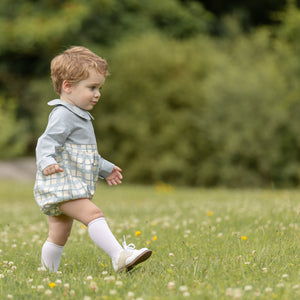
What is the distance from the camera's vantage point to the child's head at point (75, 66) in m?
4.27

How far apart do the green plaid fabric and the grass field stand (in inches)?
24.4

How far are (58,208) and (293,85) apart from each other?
19.6 m

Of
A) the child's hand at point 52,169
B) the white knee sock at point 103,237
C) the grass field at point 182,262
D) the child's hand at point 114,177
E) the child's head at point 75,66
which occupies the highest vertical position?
the child's head at point 75,66

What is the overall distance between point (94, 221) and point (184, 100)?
19119 millimetres

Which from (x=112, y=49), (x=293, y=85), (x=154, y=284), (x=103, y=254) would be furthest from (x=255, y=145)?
(x=154, y=284)

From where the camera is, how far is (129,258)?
3.90 metres

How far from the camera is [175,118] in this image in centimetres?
2231

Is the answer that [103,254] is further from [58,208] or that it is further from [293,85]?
[293,85]

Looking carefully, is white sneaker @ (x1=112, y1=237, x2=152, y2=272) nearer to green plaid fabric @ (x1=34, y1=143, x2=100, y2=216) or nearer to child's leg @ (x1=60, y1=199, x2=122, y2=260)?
child's leg @ (x1=60, y1=199, x2=122, y2=260)

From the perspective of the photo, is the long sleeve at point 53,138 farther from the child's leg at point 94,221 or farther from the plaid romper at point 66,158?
the child's leg at point 94,221

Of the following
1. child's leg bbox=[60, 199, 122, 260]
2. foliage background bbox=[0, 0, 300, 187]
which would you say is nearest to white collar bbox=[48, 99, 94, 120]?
child's leg bbox=[60, 199, 122, 260]

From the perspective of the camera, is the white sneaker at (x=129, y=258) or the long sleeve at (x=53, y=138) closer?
the white sneaker at (x=129, y=258)

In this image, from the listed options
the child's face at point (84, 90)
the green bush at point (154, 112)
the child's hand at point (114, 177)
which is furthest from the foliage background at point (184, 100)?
the child's face at point (84, 90)

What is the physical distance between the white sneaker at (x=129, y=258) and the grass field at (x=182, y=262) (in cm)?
7
